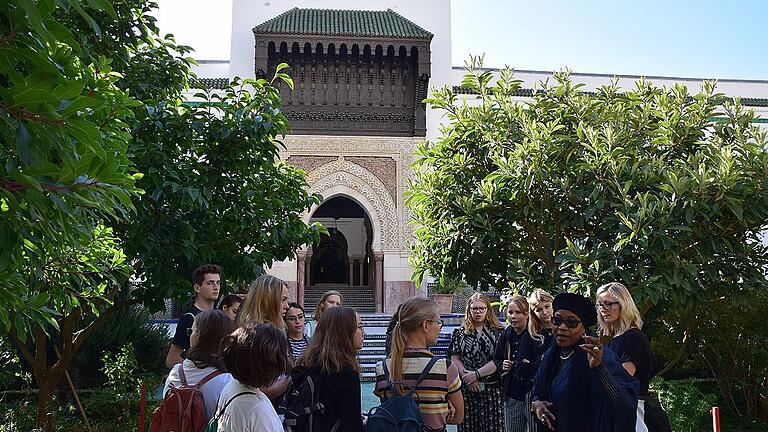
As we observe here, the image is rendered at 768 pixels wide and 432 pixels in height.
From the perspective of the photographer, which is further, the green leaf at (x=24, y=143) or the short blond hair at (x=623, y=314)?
the short blond hair at (x=623, y=314)

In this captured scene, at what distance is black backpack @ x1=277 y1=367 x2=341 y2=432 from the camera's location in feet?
7.99

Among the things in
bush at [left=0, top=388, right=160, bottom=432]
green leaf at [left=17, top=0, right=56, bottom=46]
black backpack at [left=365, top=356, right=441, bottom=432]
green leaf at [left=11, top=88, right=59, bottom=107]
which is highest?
green leaf at [left=17, top=0, right=56, bottom=46]

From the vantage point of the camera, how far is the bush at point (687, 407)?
6.12 m

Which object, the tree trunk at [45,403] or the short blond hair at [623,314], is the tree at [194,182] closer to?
the tree trunk at [45,403]

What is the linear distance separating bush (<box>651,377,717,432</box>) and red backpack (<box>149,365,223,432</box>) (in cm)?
527

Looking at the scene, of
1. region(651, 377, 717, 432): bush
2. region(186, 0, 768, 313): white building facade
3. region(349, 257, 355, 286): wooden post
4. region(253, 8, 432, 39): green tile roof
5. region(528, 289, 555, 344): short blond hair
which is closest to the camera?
region(528, 289, 555, 344): short blond hair

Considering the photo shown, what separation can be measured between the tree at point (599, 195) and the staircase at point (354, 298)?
37.3 ft

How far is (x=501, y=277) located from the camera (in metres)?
6.23

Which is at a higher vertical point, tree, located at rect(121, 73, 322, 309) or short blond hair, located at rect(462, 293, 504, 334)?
tree, located at rect(121, 73, 322, 309)

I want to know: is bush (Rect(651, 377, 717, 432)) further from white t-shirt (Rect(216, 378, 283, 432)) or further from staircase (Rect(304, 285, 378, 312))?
staircase (Rect(304, 285, 378, 312))

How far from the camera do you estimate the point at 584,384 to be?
252cm

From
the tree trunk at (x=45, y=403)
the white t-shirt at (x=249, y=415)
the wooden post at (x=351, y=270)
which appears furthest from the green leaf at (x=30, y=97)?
the wooden post at (x=351, y=270)

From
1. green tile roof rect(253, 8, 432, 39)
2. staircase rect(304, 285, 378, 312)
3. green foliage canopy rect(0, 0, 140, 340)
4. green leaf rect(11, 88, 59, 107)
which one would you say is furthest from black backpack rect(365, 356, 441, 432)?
staircase rect(304, 285, 378, 312)

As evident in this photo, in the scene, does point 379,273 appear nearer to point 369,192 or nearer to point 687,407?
point 369,192
